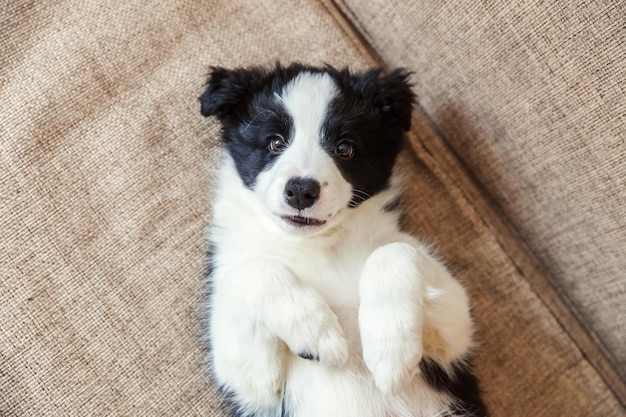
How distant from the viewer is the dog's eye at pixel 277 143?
1987 mm

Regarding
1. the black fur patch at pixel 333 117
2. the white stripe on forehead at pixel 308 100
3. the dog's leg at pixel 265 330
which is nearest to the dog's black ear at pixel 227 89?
the black fur patch at pixel 333 117

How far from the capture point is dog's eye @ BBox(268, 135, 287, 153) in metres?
1.99

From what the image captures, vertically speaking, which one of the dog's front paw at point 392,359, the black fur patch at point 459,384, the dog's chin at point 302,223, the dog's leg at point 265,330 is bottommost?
the black fur patch at point 459,384

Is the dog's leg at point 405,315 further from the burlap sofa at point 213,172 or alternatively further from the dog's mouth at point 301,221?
the burlap sofa at point 213,172

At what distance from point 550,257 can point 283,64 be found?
1.45 meters

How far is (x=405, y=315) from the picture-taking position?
1.64 m

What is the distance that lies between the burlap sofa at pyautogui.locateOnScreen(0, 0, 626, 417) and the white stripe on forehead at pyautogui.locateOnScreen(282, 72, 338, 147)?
1.37 feet

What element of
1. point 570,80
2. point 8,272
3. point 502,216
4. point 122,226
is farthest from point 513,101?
point 8,272

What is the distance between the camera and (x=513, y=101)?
7.15ft

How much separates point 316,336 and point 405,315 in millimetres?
276

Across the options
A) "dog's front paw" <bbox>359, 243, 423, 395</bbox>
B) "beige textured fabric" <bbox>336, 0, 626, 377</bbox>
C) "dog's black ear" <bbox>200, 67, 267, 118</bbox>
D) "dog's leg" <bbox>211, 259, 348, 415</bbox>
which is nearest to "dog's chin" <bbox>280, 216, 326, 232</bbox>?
"dog's leg" <bbox>211, 259, 348, 415</bbox>

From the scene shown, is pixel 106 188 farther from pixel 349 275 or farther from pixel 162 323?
pixel 349 275

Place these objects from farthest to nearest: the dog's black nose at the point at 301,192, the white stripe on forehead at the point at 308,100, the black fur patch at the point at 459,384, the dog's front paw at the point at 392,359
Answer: the white stripe on forehead at the point at 308,100
the black fur patch at the point at 459,384
the dog's black nose at the point at 301,192
the dog's front paw at the point at 392,359

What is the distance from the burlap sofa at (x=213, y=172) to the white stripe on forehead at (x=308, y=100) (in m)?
0.42
